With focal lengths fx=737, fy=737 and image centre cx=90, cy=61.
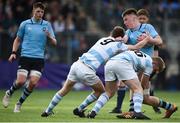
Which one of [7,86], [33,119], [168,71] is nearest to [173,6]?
[168,71]

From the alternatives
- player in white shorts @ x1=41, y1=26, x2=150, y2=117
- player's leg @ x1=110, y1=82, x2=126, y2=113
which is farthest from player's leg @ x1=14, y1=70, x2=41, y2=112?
player's leg @ x1=110, y1=82, x2=126, y2=113

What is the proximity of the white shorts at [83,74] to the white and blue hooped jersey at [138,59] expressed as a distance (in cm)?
55

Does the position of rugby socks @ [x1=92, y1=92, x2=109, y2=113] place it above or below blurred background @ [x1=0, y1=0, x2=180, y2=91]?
above

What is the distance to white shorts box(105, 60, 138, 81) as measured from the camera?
1497 centimetres

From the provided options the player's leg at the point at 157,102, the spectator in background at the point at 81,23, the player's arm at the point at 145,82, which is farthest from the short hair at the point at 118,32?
the spectator in background at the point at 81,23

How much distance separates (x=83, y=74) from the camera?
1513 cm

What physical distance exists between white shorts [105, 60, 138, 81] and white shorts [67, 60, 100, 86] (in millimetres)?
328

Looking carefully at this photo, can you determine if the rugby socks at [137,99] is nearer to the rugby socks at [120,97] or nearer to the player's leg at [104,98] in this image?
the player's leg at [104,98]

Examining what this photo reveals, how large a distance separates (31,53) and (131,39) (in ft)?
8.18

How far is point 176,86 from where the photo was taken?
32.3m

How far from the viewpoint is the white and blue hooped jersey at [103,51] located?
49.6 feet

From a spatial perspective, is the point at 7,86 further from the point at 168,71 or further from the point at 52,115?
the point at 52,115

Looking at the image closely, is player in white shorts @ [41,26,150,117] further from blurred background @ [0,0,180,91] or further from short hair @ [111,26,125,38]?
blurred background @ [0,0,180,91]

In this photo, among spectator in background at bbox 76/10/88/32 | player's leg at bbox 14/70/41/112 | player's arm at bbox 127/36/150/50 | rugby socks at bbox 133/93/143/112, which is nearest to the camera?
rugby socks at bbox 133/93/143/112
